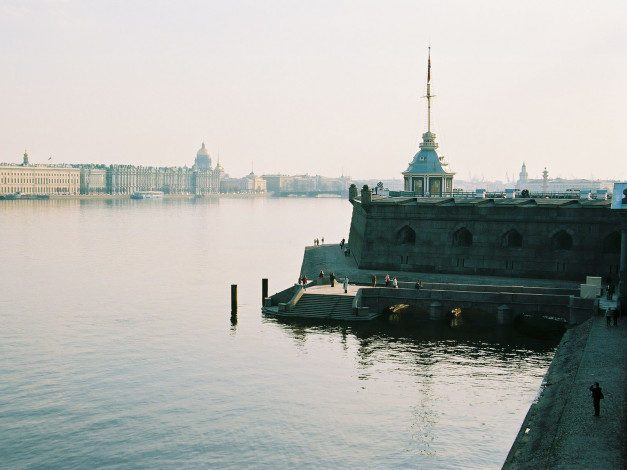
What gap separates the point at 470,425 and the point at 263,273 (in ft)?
143

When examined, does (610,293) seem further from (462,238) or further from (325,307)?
(325,307)

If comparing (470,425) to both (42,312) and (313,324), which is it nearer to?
(313,324)

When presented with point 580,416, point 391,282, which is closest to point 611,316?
point 580,416

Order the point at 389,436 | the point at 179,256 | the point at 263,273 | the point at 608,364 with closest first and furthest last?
the point at 389,436
the point at 608,364
the point at 263,273
the point at 179,256

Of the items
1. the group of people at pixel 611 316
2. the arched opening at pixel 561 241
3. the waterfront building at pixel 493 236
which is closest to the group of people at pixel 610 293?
the group of people at pixel 611 316

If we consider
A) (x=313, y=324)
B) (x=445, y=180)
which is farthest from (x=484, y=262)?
(x=445, y=180)

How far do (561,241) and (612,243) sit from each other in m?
3.10

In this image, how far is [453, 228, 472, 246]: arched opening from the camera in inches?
2048

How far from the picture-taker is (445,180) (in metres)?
72.2

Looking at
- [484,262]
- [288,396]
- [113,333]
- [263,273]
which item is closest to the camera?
[288,396]

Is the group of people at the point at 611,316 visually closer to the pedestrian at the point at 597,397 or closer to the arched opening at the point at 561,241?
the pedestrian at the point at 597,397

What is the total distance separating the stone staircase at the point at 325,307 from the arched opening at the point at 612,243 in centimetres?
1630

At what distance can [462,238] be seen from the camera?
52.2 metres

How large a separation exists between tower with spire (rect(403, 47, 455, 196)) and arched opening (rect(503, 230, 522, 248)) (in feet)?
68.2
